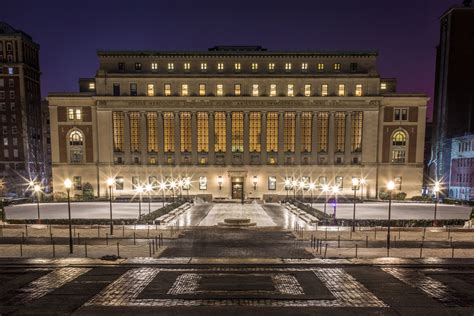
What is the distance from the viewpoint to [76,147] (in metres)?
61.5

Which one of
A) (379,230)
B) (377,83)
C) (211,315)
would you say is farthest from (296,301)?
(377,83)

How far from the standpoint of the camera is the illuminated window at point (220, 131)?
60750mm

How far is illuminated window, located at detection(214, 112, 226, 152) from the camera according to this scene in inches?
2392

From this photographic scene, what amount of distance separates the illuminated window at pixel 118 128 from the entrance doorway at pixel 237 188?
23.2m

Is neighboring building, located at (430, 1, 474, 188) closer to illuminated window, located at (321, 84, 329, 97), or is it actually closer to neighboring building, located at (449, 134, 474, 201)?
neighboring building, located at (449, 134, 474, 201)

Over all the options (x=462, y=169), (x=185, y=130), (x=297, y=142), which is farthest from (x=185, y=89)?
(x=462, y=169)

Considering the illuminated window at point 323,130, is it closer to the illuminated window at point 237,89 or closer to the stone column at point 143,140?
the illuminated window at point 237,89

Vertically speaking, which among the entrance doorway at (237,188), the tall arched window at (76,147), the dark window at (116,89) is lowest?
the entrance doorway at (237,188)

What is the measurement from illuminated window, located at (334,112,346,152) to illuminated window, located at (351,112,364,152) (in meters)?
1.68

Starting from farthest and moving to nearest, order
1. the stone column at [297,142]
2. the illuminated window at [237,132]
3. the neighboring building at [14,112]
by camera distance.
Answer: the neighboring building at [14,112] < the illuminated window at [237,132] < the stone column at [297,142]

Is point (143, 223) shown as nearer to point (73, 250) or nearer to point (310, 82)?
point (73, 250)

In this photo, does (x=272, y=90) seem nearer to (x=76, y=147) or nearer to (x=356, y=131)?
(x=356, y=131)

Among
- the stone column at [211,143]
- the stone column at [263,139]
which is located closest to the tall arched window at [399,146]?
the stone column at [263,139]

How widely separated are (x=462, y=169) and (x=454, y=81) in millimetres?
22308
